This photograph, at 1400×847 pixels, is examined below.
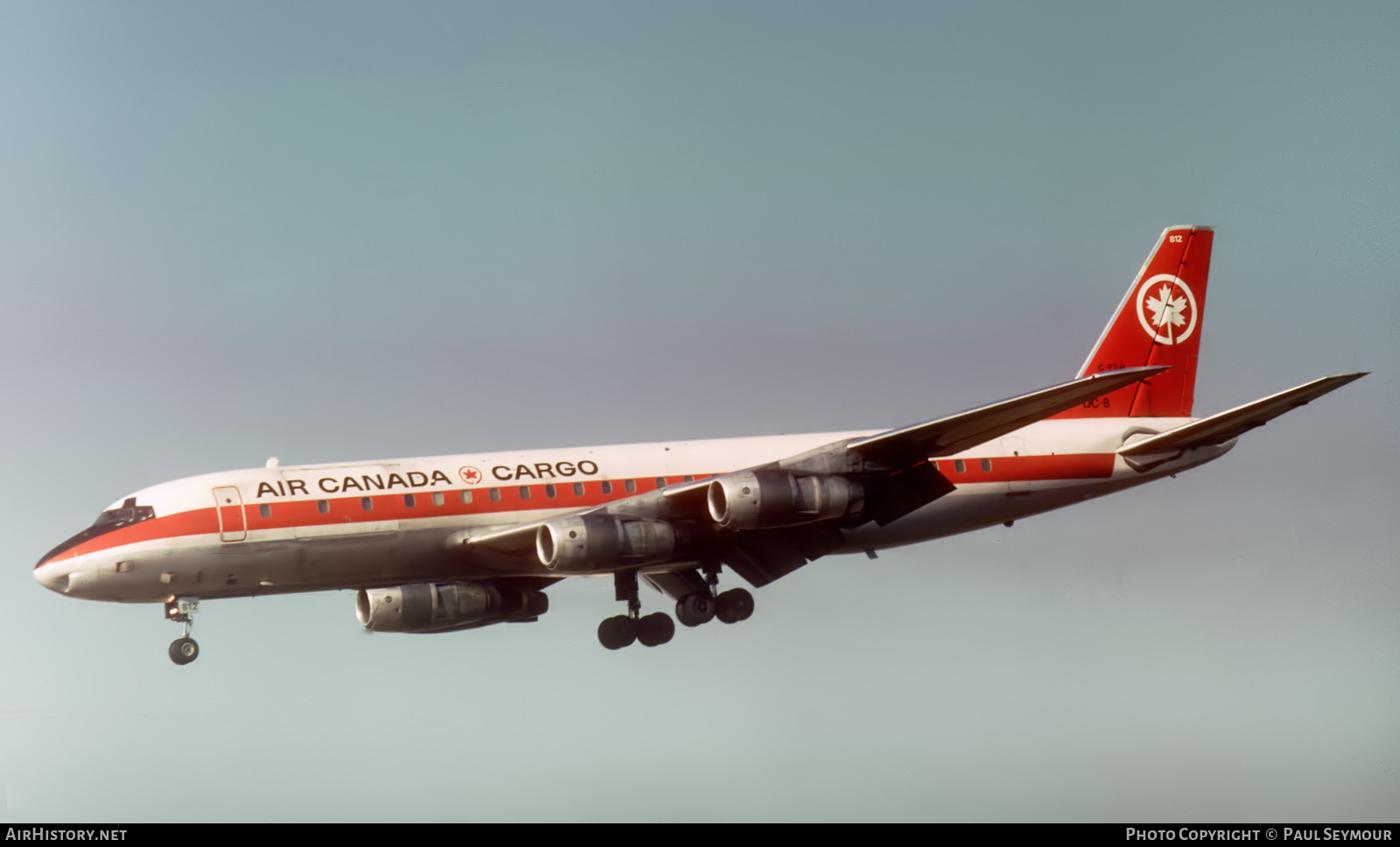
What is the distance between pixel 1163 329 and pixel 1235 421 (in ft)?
25.3

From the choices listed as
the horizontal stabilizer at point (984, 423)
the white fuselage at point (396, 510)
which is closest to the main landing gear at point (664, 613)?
the white fuselage at point (396, 510)

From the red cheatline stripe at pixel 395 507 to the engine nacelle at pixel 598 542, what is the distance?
1943 millimetres

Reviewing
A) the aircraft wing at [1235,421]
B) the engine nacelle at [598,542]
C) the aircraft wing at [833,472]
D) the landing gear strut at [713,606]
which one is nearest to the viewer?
the aircraft wing at [1235,421]

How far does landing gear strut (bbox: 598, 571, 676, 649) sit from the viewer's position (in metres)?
45.8

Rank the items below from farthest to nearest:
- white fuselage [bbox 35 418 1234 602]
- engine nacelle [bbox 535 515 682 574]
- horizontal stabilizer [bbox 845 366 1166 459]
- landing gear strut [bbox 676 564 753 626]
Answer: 1. landing gear strut [bbox 676 564 753 626]
2. white fuselage [bbox 35 418 1234 602]
3. engine nacelle [bbox 535 515 682 574]
4. horizontal stabilizer [bbox 845 366 1166 459]

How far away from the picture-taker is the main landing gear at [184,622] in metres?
39.8

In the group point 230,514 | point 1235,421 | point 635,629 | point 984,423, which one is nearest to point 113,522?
point 230,514

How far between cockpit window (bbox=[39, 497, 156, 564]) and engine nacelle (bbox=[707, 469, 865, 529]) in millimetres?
13165

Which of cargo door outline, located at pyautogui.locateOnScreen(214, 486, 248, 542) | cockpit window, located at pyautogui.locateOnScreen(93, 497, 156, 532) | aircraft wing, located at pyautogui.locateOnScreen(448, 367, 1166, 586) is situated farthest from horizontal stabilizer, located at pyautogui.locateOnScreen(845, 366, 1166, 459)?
cockpit window, located at pyautogui.locateOnScreen(93, 497, 156, 532)

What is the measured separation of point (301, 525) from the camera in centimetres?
3978

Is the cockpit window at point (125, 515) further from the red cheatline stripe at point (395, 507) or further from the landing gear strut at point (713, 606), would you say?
the landing gear strut at point (713, 606)

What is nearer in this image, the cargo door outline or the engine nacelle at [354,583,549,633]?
the cargo door outline

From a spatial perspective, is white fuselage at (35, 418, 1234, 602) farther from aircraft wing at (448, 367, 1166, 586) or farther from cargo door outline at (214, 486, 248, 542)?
aircraft wing at (448, 367, 1166, 586)
